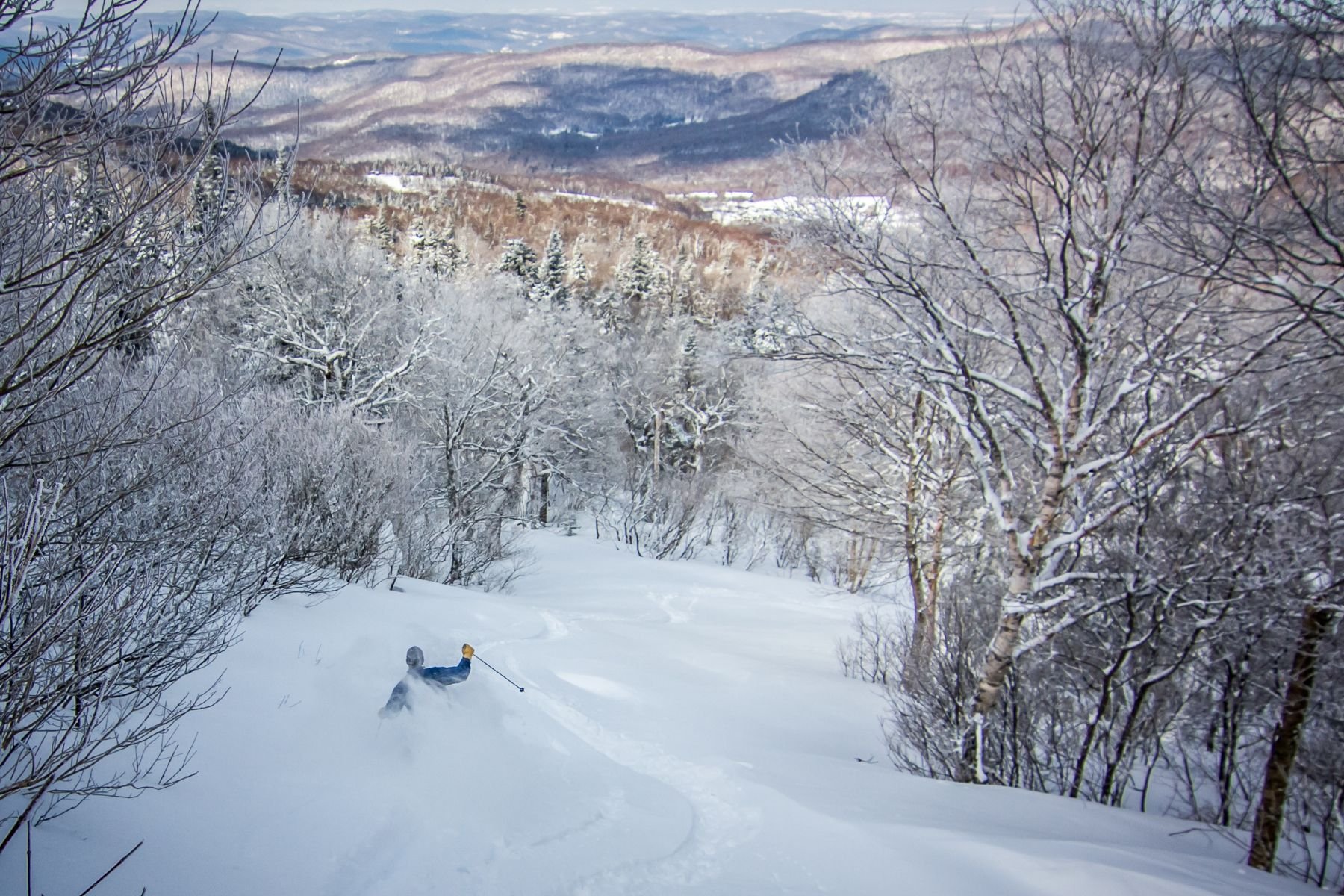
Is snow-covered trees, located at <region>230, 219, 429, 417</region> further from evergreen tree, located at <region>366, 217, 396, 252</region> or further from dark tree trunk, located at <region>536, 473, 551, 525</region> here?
evergreen tree, located at <region>366, 217, 396, 252</region>

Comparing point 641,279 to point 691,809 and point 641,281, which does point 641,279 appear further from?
point 691,809

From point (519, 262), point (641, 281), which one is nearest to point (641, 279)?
point (641, 281)

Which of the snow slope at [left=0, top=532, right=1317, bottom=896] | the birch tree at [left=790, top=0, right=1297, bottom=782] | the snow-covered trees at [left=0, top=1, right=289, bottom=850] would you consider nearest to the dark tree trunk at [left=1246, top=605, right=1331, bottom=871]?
the snow slope at [left=0, top=532, right=1317, bottom=896]

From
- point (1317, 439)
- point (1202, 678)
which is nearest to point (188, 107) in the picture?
point (1317, 439)

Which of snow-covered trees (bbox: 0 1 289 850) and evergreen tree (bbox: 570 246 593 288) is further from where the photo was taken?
evergreen tree (bbox: 570 246 593 288)

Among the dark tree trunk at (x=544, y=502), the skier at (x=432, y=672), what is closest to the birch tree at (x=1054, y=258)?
the skier at (x=432, y=672)

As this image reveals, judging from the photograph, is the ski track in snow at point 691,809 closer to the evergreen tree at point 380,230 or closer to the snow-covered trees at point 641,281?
the snow-covered trees at point 641,281

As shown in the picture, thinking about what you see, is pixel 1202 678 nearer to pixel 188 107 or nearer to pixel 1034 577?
pixel 1034 577

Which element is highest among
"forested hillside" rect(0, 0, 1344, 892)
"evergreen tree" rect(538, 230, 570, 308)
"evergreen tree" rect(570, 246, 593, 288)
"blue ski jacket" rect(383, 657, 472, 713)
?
"evergreen tree" rect(570, 246, 593, 288)
